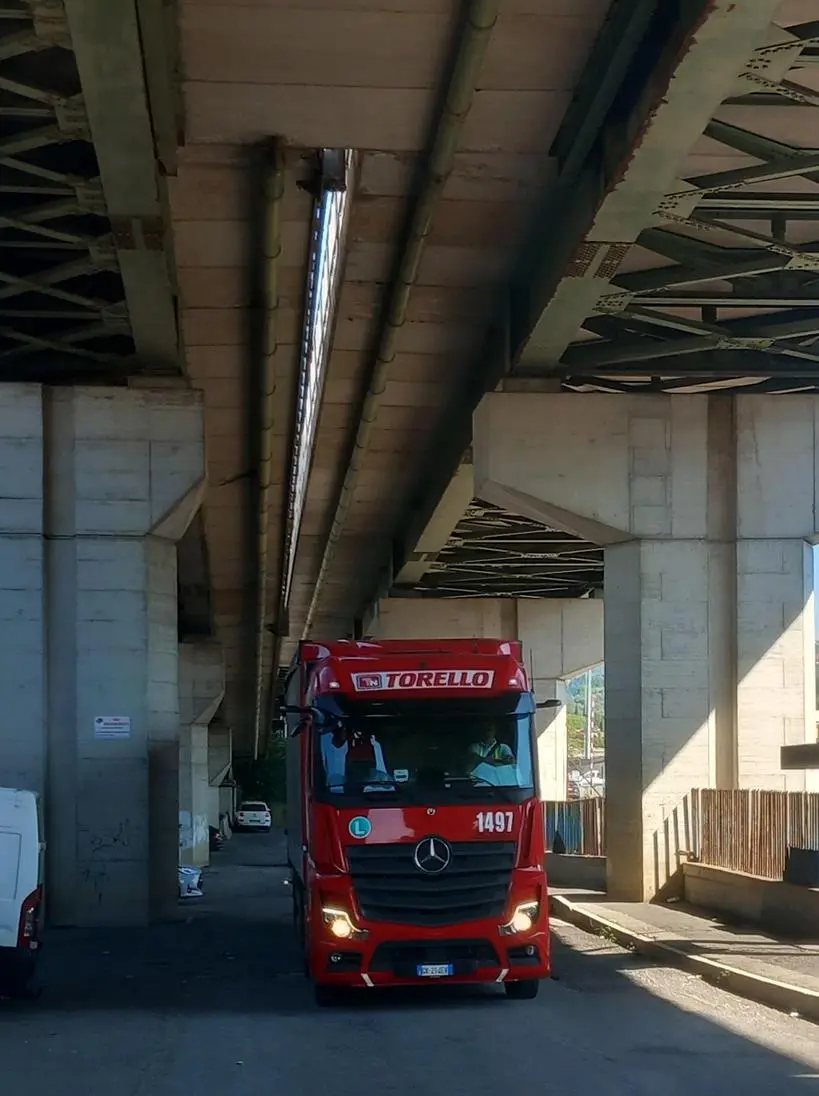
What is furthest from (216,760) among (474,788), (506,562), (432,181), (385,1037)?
(385,1037)

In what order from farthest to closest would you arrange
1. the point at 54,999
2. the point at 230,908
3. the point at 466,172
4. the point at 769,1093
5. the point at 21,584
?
the point at 230,908 < the point at 21,584 < the point at 466,172 < the point at 54,999 < the point at 769,1093

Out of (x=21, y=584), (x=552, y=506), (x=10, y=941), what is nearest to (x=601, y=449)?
(x=552, y=506)

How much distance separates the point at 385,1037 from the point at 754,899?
30.2 ft

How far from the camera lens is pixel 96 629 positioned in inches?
857

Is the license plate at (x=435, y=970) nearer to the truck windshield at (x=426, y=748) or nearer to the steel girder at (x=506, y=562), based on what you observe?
the truck windshield at (x=426, y=748)

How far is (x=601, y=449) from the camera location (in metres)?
22.8

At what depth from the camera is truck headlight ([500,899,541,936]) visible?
12.8 m

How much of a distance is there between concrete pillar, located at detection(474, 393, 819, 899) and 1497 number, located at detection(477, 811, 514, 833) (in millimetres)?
10023

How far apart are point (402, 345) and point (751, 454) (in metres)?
5.71

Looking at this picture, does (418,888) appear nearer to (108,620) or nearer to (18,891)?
(18,891)

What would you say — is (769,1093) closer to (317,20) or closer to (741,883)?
(317,20)

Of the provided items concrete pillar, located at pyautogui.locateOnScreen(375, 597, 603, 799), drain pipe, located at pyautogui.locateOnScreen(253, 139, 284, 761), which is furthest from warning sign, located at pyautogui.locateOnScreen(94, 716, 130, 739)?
concrete pillar, located at pyautogui.locateOnScreen(375, 597, 603, 799)

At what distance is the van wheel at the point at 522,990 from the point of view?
13430mm

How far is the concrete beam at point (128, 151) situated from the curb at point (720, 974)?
937 cm
